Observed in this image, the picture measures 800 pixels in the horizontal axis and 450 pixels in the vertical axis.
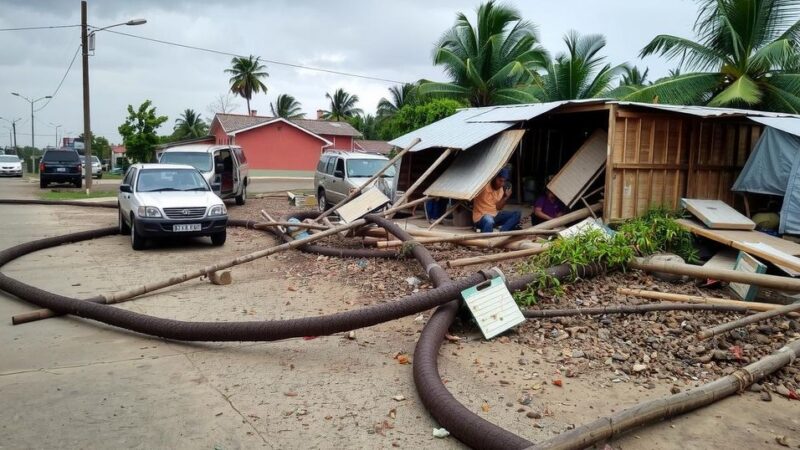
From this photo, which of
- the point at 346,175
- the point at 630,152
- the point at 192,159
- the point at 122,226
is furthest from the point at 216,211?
the point at 630,152

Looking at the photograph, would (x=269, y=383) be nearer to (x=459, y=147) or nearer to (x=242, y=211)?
(x=459, y=147)

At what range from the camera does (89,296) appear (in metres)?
8.07

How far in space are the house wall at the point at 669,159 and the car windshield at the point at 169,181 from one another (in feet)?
27.6

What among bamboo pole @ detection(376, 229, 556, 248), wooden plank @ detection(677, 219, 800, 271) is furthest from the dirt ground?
bamboo pole @ detection(376, 229, 556, 248)

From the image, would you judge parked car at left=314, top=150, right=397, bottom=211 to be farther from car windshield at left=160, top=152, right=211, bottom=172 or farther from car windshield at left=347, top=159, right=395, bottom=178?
car windshield at left=160, top=152, right=211, bottom=172

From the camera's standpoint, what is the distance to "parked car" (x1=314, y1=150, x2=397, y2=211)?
616 inches

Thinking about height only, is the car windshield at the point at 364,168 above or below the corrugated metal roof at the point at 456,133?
below

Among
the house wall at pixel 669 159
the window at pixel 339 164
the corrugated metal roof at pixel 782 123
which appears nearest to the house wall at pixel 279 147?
the window at pixel 339 164

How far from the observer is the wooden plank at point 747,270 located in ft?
22.7

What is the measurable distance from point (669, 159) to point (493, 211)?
3.26 metres

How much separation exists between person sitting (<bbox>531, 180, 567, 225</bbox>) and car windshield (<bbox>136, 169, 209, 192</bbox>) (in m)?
7.03

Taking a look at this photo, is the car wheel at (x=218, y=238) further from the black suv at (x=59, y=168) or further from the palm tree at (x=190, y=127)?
the palm tree at (x=190, y=127)

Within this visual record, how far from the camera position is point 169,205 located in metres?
11.2

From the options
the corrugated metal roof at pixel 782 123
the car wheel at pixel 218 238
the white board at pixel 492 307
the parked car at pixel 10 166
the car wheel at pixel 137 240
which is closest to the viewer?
the white board at pixel 492 307
